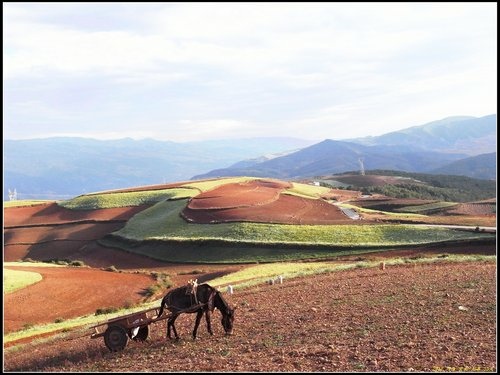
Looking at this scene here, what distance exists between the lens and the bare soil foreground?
13.2 m

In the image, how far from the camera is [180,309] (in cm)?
1673

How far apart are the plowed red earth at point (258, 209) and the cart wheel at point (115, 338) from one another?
157ft

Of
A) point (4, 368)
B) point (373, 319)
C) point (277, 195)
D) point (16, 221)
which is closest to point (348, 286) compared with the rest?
point (373, 319)

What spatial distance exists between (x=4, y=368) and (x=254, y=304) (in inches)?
428

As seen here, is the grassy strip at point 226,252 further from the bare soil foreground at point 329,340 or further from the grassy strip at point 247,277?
the bare soil foreground at point 329,340

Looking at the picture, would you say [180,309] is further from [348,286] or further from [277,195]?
[277,195]

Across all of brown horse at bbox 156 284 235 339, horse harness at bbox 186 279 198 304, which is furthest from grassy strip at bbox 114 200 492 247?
horse harness at bbox 186 279 198 304

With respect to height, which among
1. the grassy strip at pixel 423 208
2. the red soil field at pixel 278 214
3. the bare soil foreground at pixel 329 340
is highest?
the bare soil foreground at pixel 329 340

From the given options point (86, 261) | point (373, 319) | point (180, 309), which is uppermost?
point (180, 309)

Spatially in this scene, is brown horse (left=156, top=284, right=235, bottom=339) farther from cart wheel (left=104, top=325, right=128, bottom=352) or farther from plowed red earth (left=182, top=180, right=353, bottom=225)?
plowed red earth (left=182, top=180, right=353, bottom=225)

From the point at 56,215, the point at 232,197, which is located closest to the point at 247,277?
the point at 232,197

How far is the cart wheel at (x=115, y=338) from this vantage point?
16188mm

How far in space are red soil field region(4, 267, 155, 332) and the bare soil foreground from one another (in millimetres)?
12959

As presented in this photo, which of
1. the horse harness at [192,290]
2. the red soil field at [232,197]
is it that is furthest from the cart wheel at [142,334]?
the red soil field at [232,197]
